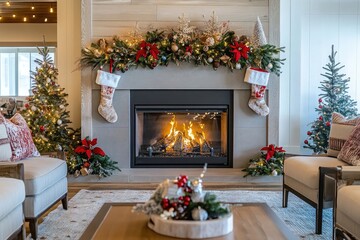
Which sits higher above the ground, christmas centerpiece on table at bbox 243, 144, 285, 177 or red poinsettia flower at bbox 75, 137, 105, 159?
red poinsettia flower at bbox 75, 137, 105, 159

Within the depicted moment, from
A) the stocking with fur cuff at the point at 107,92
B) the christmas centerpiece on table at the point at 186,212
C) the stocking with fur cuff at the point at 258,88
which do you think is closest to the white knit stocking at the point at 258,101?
the stocking with fur cuff at the point at 258,88

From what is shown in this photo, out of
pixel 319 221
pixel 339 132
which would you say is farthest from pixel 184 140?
pixel 319 221

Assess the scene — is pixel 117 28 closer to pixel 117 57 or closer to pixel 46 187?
pixel 117 57

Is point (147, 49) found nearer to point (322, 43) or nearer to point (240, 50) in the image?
point (240, 50)

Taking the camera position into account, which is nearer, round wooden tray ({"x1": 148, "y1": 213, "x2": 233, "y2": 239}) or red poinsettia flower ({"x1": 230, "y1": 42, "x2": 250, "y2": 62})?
round wooden tray ({"x1": 148, "y1": 213, "x2": 233, "y2": 239})


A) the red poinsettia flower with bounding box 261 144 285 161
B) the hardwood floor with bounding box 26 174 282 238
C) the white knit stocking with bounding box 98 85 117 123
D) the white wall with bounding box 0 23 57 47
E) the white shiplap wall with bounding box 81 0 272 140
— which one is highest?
the white wall with bounding box 0 23 57 47

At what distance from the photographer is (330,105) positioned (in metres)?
5.75

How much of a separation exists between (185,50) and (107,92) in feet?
3.65

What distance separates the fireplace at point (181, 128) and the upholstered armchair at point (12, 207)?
2.69 meters

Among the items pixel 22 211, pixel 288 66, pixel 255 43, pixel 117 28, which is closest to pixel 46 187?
pixel 22 211

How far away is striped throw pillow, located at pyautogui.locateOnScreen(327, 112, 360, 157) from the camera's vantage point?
3.76 m

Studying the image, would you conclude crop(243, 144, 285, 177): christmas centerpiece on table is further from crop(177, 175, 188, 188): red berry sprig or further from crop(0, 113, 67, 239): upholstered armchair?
crop(177, 175, 188, 188): red berry sprig

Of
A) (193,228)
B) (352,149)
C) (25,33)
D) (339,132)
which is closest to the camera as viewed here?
(193,228)

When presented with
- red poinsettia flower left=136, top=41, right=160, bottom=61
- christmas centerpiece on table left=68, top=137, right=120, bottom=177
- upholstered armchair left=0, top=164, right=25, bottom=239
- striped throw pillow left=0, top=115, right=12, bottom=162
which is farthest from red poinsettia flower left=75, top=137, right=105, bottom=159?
upholstered armchair left=0, top=164, right=25, bottom=239
